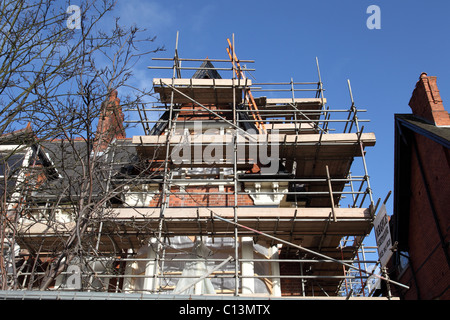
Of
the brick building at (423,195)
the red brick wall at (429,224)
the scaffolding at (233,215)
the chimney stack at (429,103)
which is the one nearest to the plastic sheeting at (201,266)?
the scaffolding at (233,215)

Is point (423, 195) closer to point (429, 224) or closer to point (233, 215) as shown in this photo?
point (429, 224)

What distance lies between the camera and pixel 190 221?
10469mm

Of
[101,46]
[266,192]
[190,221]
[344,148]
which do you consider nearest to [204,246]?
[190,221]

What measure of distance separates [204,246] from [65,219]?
4951 millimetres

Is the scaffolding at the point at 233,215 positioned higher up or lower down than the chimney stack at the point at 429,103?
lower down

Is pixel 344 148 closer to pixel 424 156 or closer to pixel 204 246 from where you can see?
pixel 424 156

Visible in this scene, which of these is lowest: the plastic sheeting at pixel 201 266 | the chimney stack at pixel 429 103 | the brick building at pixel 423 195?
the plastic sheeting at pixel 201 266

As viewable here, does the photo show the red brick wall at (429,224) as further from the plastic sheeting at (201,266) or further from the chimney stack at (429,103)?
the plastic sheeting at (201,266)

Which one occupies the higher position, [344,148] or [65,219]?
[344,148]

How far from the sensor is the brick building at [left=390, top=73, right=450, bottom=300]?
10.5 metres

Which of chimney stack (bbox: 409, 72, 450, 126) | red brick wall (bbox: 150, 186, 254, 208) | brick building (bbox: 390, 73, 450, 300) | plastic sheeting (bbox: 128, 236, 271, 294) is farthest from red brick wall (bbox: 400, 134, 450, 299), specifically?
red brick wall (bbox: 150, 186, 254, 208)

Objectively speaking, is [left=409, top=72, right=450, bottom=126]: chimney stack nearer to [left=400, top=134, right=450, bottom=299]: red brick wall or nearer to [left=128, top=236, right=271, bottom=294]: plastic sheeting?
[left=400, top=134, right=450, bottom=299]: red brick wall

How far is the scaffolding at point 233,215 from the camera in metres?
10.3

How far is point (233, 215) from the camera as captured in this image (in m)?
10.4
